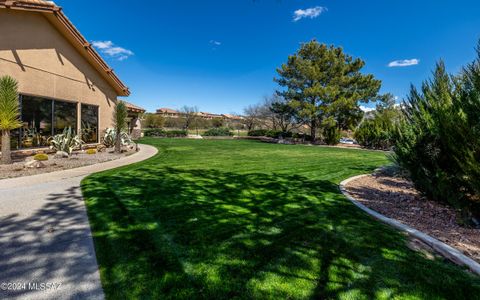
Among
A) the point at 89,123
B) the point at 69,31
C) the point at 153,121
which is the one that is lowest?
the point at 89,123

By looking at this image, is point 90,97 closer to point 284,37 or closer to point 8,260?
point 8,260

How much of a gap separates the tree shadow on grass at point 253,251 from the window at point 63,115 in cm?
877

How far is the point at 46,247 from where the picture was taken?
9.71 ft

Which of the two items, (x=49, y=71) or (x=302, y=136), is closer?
(x=49, y=71)

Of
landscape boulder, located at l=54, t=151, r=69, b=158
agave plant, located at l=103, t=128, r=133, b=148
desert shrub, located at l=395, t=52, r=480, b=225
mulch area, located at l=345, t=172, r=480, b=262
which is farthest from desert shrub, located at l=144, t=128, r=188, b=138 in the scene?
desert shrub, located at l=395, t=52, r=480, b=225

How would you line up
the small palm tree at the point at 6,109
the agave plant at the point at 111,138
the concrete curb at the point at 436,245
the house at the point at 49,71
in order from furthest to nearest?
the agave plant at the point at 111,138
the house at the point at 49,71
the small palm tree at the point at 6,109
the concrete curb at the point at 436,245

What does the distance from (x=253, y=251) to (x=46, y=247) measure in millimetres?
2401

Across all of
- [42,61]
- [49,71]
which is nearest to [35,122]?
[49,71]

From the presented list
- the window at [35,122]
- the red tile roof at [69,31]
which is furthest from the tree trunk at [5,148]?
the red tile roof at [69,31]

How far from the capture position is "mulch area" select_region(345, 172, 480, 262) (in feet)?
11.5

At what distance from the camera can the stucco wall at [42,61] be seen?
927 cm

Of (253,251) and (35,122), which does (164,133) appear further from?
(253,251)

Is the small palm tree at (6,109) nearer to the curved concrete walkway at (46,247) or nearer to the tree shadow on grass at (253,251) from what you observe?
the curved concrete walkway at (46,247)

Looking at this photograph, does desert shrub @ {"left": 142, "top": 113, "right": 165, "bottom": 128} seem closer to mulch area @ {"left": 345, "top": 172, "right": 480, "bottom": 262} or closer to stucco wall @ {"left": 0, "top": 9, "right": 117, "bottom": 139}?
stucco wall @ {"left": 0, "top": 9, "right": 117, "bottom": 139}
